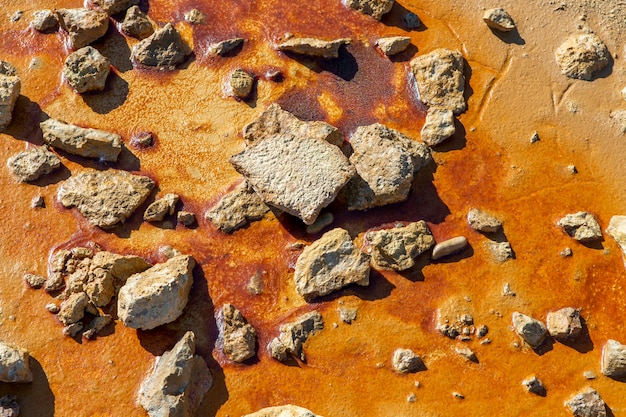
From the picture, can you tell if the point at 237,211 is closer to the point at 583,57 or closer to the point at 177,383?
the point at 177,383

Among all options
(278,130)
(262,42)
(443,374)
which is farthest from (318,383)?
(262,42)

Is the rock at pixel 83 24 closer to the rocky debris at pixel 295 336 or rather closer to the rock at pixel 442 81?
the rock at pixel 442 81

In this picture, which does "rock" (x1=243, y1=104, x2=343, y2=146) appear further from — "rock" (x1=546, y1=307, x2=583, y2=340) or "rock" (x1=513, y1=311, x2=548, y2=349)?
"rock" (x1=546, y1=307, x2=583, y2=340)

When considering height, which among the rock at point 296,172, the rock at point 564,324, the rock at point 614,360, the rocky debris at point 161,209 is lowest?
the rock at point 614,360

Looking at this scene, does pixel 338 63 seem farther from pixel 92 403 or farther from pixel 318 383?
pixel 92 403

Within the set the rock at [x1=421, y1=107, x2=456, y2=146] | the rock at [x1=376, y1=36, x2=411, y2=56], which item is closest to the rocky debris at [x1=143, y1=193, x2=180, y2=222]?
the rock at [x1=421, y1=107, x2=456, y2=146]

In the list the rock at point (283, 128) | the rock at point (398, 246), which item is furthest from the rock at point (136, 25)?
the rock at point (398, 246)

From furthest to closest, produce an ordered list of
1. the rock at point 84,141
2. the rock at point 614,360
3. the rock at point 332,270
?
1. the rock at point 84,141
2. the rock at point 332,270
3. the rock at point 614,360
